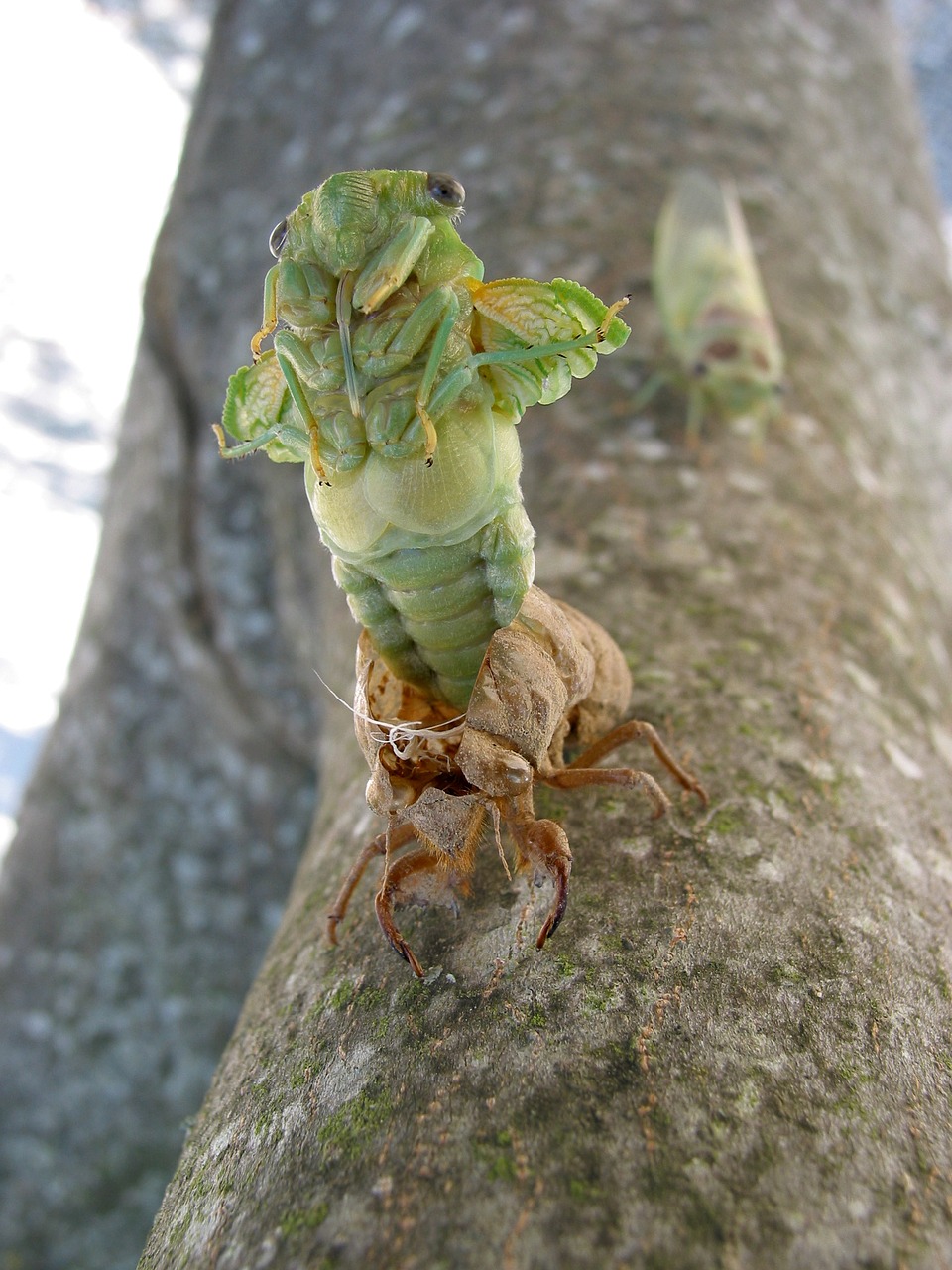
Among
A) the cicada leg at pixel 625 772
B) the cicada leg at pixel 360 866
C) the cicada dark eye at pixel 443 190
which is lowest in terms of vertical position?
the cicada leg at pixel 360 866

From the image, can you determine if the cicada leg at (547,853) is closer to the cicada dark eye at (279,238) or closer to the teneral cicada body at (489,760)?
the teneral cicada body at (489,760)

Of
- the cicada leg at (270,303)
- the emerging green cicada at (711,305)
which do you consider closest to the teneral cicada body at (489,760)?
the cicada leg at (270,303)

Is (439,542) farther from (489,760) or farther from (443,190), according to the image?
(443,190)

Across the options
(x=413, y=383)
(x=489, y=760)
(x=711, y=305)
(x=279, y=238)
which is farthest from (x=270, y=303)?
(x=711, y=305)

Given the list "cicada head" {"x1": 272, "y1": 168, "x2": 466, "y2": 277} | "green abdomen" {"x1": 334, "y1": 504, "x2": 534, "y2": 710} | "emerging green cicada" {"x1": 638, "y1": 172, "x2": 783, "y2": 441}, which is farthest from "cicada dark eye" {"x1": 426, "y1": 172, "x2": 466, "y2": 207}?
"emerging green cicada" {"x1": 638, "y1": 172, "x2": 783, "y2": 441}

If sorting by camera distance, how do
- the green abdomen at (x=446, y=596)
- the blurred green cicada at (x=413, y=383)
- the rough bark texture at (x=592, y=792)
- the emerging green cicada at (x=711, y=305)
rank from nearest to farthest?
the rough bark texture at (x=592, y=792)
the blurred green cicada at (x=413, y=383)
the green abdomen at (x=446, y=596)
the emerging green cicada at (x=711, y=305)

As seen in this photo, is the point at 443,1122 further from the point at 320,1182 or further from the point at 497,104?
the point at 497,104

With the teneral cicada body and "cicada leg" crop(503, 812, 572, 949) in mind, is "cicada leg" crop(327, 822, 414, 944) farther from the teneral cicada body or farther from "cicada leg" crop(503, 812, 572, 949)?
"cicada leg" crop(503, 812, 572, 949)
